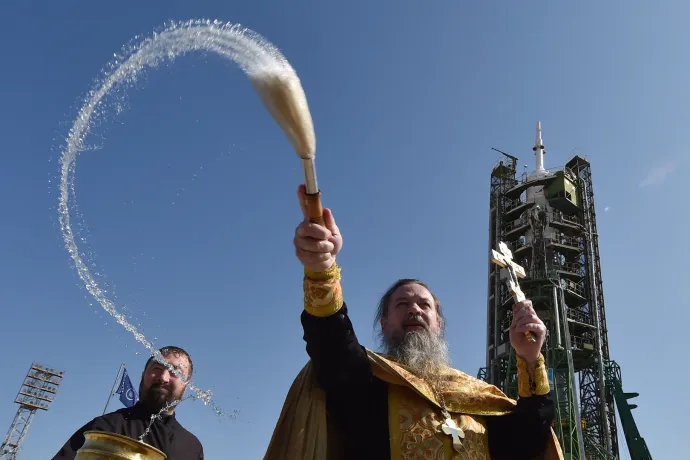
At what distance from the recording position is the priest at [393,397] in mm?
2971

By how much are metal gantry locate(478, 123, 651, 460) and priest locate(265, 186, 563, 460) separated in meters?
31.0

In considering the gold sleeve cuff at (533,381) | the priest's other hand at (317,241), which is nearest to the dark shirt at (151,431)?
the priest's other hand at (317,241)

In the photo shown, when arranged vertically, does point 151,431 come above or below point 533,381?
below

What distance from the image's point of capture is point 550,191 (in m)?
43.9

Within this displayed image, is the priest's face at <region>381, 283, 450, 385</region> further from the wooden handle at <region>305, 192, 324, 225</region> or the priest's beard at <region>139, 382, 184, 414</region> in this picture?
the priest's beard at <region>139, 382, 184, 414</region>

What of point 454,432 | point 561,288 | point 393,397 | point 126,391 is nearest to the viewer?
point 454,432

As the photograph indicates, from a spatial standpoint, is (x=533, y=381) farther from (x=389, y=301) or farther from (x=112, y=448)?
(x=112, y=448)

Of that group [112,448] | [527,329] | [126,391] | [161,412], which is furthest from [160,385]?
[126,391]

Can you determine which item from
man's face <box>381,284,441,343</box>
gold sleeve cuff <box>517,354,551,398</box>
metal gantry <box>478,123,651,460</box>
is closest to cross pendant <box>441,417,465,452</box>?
gold sleeve cuff <box>517,354,551,398</box>

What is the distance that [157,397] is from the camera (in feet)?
16.0

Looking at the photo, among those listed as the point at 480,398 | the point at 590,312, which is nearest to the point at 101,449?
the point at 480,398

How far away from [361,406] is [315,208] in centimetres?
141

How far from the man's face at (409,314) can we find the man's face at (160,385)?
1.93 metres

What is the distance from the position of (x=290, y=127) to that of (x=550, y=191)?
4467cm
